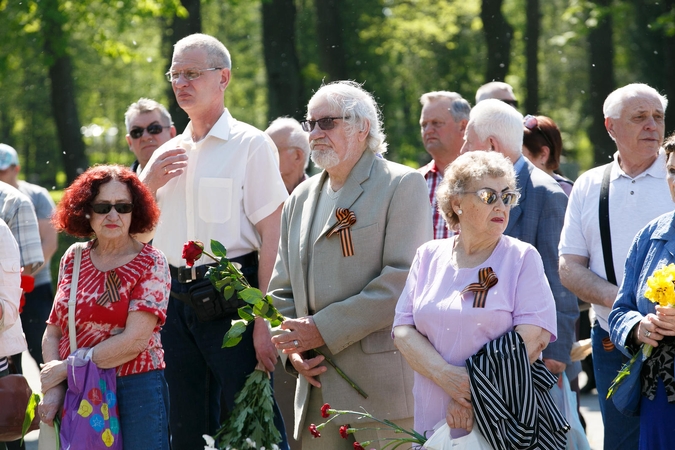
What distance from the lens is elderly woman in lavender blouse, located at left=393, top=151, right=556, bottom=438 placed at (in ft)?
12.5

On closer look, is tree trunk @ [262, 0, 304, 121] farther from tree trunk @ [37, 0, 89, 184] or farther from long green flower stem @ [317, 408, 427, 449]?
long green flower stem @ [317, 408, 427, 449]

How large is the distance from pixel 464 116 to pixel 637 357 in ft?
10.5

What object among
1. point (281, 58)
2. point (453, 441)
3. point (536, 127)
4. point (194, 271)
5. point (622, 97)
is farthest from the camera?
point (281, 58)

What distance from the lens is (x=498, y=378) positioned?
3.70 metres

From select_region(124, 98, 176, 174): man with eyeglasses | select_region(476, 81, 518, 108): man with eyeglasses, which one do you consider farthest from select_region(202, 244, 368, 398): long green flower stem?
select_region(476, 81, 518, 108): man with eyeglasses

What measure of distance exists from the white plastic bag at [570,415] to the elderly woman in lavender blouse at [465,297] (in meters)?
1.09

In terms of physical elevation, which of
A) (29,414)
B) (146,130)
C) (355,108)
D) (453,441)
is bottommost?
→ (29,414)

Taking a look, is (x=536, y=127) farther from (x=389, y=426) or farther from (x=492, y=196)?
(x=389, y=426)

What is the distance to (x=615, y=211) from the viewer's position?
16.0 feet

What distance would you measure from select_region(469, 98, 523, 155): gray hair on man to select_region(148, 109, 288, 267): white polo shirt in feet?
3.76

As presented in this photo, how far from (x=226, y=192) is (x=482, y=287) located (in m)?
1.85

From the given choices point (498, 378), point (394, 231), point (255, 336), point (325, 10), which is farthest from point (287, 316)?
point (325, 10)

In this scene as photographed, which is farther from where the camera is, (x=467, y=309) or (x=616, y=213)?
(x=616, y=213)

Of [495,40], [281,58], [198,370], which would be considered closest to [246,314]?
[198,370]
